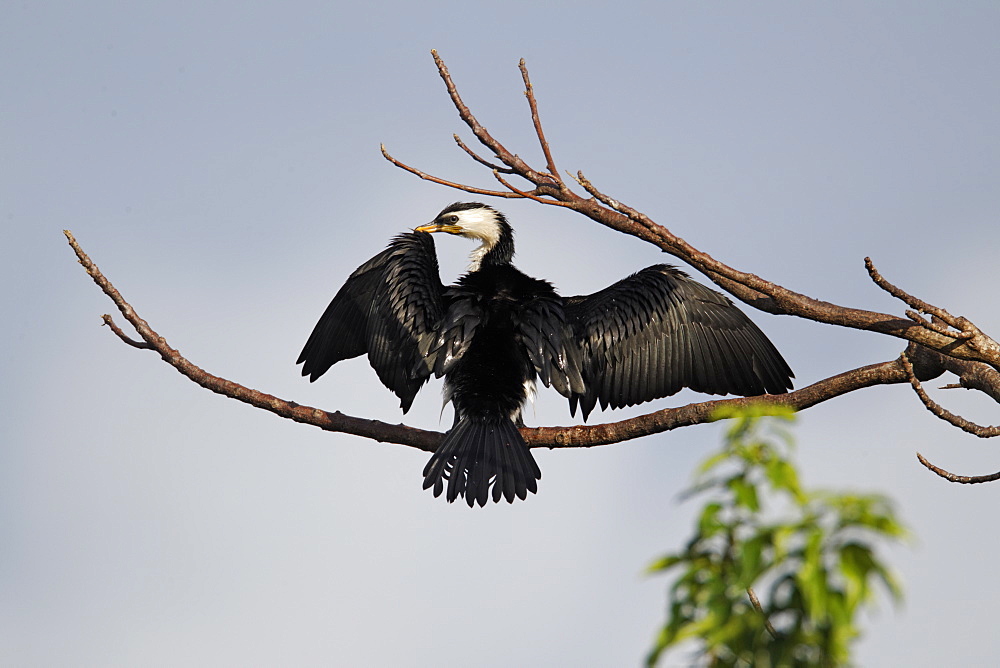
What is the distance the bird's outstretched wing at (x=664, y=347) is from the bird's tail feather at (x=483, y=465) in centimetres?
79

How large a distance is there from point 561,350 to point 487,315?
482mm

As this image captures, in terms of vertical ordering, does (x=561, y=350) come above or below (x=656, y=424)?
above

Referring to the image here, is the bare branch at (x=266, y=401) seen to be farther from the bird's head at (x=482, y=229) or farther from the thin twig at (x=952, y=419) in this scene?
the thin twig at (x=952, y=419)

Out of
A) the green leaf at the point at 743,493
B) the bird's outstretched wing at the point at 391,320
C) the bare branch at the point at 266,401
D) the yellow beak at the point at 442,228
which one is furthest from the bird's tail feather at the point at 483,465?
the green leaf at the point at 743,493

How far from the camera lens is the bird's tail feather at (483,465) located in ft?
16.3

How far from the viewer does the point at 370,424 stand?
16.8ft

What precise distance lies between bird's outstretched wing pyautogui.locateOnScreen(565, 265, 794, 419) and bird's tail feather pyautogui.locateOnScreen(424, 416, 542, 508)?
794 mm

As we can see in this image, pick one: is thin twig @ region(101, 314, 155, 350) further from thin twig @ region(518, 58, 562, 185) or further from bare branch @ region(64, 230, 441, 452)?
thin twig @ region(518, 58, 562, 185)

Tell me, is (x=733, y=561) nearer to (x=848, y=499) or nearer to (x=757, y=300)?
(x=848, y=499)

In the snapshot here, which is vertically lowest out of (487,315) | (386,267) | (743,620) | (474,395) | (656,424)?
(743,620)

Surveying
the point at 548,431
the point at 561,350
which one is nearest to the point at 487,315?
the point at 561,350

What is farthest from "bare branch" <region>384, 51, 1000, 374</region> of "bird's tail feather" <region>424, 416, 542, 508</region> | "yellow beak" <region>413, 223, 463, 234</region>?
"yellow beak" <region>413, 223, 463, 234</region>

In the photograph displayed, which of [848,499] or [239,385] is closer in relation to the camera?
[848,499]

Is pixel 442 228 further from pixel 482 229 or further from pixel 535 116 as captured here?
pixel 535 116
